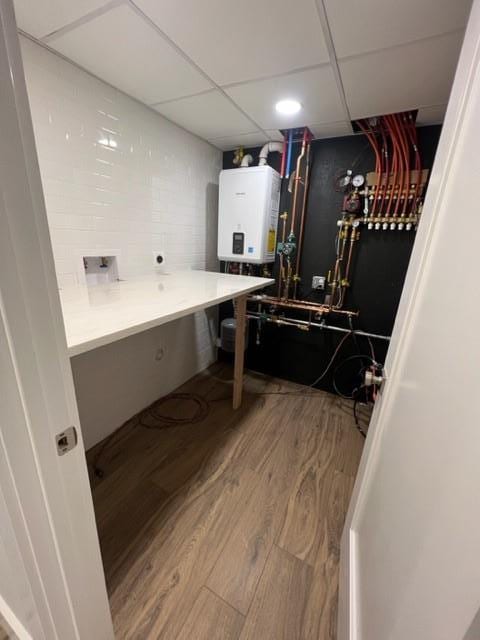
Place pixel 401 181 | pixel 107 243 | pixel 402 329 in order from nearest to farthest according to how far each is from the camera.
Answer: pixel 402 329, pixel 107 243, pixel 401 181

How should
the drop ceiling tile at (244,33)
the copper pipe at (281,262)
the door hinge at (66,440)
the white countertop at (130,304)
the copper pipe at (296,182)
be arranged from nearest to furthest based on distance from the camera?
the door hinge at (66,440) < the white countertop at (130,304) < the drop ceiling tile at (244,33) < the copper pipe at (296,182) < the copper pipe at (281,262)

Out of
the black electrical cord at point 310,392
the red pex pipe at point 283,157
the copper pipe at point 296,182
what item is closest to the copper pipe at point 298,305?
the black electrical cord at point 310,392

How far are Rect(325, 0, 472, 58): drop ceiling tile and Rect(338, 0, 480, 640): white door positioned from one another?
47cm

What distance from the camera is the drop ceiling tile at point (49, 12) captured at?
2.97 feet

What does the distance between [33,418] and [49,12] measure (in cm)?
145

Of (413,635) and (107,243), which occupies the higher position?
(107,243)

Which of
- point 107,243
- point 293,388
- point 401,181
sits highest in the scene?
point 401,181

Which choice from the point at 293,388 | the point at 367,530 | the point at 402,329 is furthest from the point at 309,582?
the point at 293,388

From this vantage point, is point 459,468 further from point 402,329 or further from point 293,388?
point 293,388

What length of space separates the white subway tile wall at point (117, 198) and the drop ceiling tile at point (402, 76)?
1.21m

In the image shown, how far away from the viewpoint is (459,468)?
0.35 m

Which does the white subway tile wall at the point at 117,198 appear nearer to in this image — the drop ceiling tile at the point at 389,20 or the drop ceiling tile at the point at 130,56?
the drop ceiling tile at the point at 130,56

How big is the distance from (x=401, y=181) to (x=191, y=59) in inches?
58.1

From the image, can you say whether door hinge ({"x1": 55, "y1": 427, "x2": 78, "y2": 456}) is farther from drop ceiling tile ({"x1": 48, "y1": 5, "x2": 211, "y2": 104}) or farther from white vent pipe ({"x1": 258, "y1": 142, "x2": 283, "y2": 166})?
white vent pipe ({"x1": 258, "y1": 142, "x2": 283, "y2": 166})
